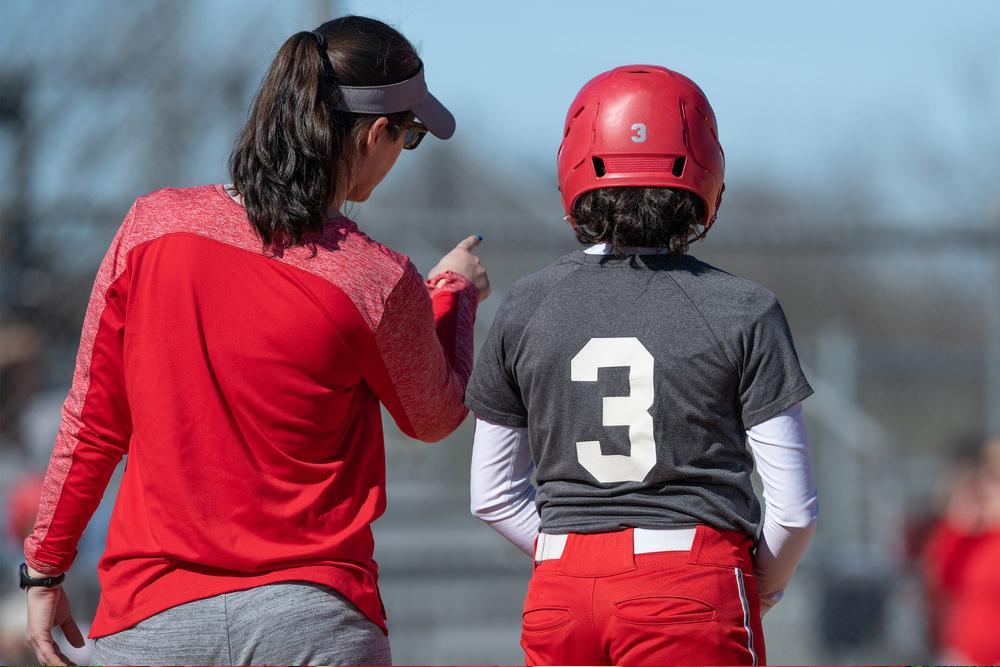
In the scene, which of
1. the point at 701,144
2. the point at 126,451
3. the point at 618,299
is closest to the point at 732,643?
the point at 618,299

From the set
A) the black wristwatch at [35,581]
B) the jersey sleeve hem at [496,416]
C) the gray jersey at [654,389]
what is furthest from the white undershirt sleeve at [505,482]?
the black wristwatch at [35,581]

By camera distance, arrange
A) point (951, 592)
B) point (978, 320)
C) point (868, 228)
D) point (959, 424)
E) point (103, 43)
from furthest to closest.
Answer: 1. point (959, 424)
2. point (978, 320)
3. point (103, 43)
4. point (868, 228)
5. point (951, 592)

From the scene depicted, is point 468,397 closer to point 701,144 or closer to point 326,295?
point 326,295

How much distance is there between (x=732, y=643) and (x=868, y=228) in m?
4.96

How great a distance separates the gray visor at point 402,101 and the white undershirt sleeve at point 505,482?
62 cm

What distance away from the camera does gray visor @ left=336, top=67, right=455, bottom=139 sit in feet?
7.64

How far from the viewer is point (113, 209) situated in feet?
20.7

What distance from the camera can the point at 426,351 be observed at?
7.66 ft

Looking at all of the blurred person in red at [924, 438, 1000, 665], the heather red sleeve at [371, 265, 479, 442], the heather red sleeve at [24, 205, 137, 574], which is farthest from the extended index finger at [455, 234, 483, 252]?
the blurred person in red at [924, 438, 1000, 665]

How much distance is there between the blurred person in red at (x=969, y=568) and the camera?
5.61 meters

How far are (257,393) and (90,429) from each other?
1.28 feet

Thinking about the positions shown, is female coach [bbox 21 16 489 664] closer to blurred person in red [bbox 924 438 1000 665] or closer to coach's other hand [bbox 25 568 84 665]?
coach's other hand [bbox 25 568 84 665]

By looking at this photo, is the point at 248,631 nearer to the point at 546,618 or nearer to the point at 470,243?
the point at 546,618

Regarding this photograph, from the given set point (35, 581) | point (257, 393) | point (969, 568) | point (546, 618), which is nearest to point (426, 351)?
point (257, 393)
